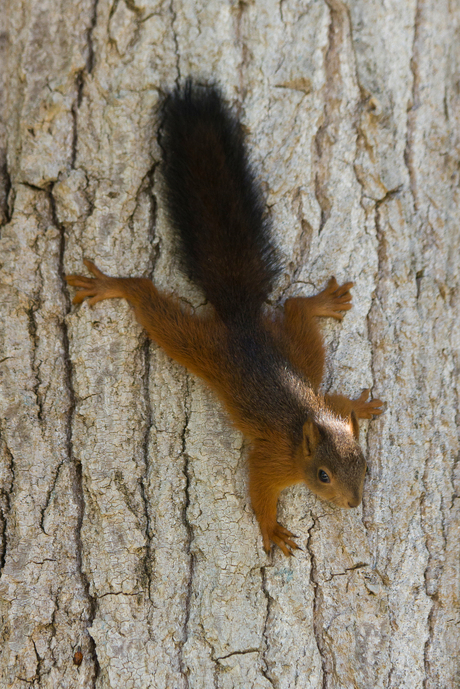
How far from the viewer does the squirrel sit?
223cm

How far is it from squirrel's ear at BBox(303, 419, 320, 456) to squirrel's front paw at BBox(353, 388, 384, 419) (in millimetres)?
188

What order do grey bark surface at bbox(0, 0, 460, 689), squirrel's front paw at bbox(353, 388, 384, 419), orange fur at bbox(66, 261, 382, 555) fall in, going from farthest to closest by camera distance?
1. squirrel's front paw at bbox(353, 388, 384, 419)
2. orange fur at bbox(66, 261, 382, 555)
3. grey bark surface at bbox(0, 0, 460, 689)

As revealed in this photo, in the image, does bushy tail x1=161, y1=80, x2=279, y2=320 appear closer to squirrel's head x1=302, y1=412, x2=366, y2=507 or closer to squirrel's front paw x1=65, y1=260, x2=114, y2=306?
squirrel's front paw x1=65, y1=260, x2=114, y2=306

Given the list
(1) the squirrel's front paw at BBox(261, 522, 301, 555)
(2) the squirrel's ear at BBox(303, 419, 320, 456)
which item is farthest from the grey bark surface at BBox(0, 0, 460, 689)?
(2) the squirrel's ear at BBox(303, 419, 320, 456)

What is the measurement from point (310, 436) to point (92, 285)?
3.54 feet

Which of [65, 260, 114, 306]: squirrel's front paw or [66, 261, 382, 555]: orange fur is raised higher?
[65, 260, 114, 306]: squirrel's front paw

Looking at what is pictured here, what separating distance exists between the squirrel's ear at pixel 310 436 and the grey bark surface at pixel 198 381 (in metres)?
0.21

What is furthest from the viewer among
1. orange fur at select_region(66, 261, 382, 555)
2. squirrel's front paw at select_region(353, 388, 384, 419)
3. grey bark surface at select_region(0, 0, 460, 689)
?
squirrel's front paw at select_region(353, 388, 384, 419)

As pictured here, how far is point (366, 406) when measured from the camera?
2326 mm

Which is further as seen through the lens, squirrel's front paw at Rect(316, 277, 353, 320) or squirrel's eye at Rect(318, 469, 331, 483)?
squirrel's front paw at Rect(316, 277, 353, 320)

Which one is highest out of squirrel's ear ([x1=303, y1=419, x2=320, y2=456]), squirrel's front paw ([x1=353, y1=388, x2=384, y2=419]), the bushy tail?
the bushy tail

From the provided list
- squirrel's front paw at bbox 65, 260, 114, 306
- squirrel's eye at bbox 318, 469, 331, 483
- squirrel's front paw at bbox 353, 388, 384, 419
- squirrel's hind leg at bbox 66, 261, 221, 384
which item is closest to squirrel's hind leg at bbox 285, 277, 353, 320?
squirrel's front paw at bbox 353, 388, 384, 419

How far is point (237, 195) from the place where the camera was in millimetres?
2439

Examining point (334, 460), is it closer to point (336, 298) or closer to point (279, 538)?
point (279, 538)
